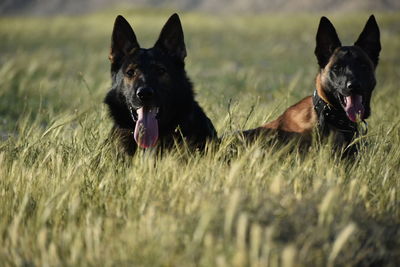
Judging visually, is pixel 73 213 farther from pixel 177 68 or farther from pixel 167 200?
pixel 177 68

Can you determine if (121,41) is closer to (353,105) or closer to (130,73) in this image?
(130,73)

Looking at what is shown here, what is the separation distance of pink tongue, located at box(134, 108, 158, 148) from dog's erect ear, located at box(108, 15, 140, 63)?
663 millimetres

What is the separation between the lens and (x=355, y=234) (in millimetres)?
2756

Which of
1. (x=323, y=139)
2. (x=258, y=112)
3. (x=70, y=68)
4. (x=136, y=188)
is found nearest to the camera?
(x=136, y=188)

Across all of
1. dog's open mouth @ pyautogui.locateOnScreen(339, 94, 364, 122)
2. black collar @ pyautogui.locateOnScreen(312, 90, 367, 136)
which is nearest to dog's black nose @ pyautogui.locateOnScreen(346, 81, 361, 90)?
dog's open mouth @ pyautogui.locateOnScreen(339, 94, 364, 122)

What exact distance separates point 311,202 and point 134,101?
205 centimetres

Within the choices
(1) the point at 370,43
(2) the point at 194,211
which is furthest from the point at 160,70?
(1) the point at 370,43

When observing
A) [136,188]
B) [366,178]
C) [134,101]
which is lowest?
[366,178]

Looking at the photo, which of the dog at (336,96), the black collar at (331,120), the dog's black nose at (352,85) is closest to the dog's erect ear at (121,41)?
the dog at (336,96)

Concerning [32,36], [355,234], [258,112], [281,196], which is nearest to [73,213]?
[281,196]

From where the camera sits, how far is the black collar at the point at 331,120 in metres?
4.87

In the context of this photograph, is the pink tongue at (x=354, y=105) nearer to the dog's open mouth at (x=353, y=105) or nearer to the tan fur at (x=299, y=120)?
the dog's open mouth at (x=353, y=105)

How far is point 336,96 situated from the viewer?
5.06m

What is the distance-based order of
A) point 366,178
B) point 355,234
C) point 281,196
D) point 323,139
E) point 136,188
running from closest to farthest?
point 355,234 → point 281,196 → point 136,188 → point 366,178 → point 323,139
